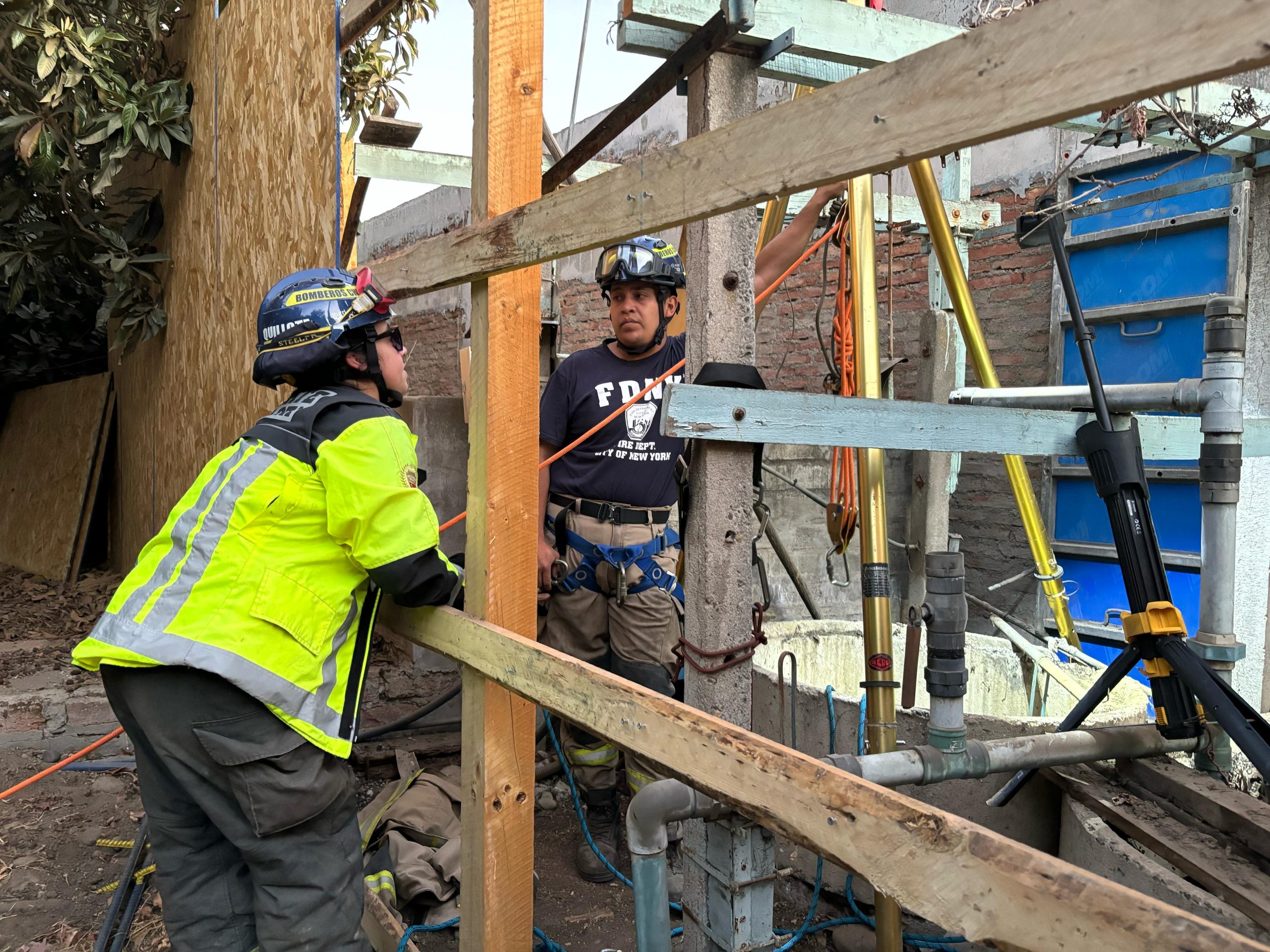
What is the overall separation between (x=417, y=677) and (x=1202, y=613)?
13.0 ft

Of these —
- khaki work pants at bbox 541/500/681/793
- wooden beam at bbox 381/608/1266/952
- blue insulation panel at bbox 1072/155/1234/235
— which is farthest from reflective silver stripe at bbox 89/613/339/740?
blue insulation panel at bbox 1072/155/1234/235

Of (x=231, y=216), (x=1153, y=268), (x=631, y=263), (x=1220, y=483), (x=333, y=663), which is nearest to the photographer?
(x=333, y=663)

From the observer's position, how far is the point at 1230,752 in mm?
2389

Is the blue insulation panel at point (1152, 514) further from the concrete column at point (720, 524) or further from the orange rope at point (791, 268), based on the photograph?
the concrete column at point (720, 524)

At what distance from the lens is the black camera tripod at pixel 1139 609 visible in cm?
208

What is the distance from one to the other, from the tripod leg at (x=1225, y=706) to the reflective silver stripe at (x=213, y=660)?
206 centimetres

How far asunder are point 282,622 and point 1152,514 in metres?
4.79

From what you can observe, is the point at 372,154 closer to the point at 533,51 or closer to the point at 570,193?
the point at 533,51

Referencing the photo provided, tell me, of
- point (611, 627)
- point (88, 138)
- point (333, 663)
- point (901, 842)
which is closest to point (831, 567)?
point (611, 627)

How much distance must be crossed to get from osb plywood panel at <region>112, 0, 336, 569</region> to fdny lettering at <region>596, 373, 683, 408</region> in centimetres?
117

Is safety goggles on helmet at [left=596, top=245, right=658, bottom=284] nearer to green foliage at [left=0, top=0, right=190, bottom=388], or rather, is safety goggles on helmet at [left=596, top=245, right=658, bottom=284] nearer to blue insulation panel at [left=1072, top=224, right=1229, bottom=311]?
green foliage at [left=0, top=0, right=190, bottom=388]

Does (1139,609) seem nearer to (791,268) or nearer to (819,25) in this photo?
(791,268)

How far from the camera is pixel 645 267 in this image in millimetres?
3590

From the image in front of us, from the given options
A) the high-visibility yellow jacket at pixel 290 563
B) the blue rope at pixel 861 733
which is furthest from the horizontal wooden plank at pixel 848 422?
the blue rope at pixel 861 733
